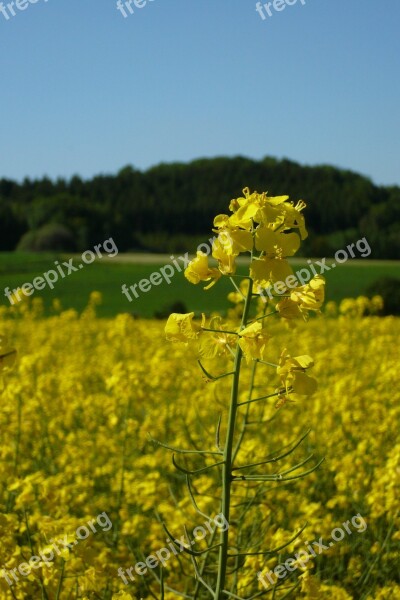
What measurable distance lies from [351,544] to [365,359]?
4.01 m

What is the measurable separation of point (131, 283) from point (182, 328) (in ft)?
80.3

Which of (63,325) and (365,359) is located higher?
(63,325)

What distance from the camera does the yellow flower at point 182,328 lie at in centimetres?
164

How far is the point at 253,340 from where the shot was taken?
61.4 inches

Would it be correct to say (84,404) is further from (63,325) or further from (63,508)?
(63,325)

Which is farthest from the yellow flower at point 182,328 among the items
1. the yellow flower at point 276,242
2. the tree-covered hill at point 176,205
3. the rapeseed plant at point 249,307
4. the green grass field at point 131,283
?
the tree-covered hill at point 176,205

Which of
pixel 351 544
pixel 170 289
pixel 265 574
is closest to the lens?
pixel 265 574

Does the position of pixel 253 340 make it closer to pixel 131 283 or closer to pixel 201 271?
pixel 201 271

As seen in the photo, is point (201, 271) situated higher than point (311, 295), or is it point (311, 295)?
point (201, 271)

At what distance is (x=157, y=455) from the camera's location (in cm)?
397

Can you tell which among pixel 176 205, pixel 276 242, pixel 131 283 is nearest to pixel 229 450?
pixel 276 242

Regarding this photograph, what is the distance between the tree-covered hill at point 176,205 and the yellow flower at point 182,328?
2785 cm

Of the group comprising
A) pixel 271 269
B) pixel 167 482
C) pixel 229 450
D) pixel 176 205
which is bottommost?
pixel 176 205

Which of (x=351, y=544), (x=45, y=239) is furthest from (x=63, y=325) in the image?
(x=45, y=239)
